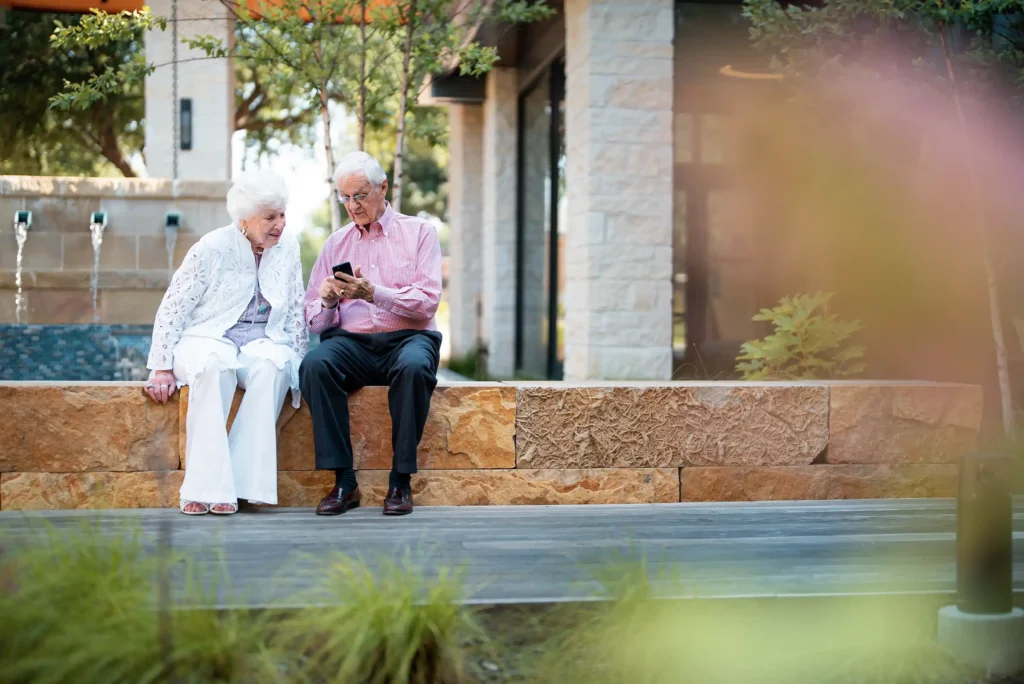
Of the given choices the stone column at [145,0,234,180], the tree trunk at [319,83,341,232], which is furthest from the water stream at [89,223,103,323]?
the stone column at [145,0,234,180]

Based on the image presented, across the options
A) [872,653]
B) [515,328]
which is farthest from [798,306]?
[515,328]

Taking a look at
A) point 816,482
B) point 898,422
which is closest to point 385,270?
point 816,482

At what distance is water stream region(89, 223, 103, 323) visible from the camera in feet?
25.4

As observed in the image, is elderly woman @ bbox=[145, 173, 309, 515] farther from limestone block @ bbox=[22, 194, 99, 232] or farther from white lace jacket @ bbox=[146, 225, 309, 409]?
limestone block @ bbox=[22, 194, 99, 232]

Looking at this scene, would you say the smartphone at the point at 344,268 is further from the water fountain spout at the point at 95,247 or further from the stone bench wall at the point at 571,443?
the water fountain spout at the point at 95,247

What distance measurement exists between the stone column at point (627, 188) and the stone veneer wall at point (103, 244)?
277 centimetres

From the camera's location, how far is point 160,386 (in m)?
4.32

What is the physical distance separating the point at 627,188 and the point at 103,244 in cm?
361

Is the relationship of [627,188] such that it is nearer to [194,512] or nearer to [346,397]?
[346,397]

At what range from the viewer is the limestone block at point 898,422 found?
479 centimetres

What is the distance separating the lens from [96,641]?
7.51 ft

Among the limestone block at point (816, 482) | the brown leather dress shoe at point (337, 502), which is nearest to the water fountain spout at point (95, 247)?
the brown leather dress shoe at point (337, 502)

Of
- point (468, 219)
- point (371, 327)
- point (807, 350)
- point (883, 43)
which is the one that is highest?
point (883, 43)

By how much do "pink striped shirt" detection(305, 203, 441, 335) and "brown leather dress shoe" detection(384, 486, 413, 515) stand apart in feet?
2.25
